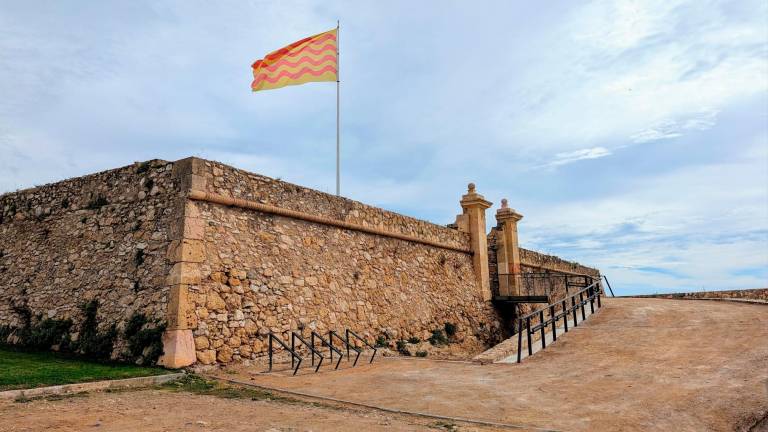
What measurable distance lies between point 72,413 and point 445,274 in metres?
10.6

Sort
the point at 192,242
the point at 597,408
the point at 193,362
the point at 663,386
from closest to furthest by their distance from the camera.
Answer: the point at 597,408 → the point at 663,386 → the point at 193,362 → the point at 192,242

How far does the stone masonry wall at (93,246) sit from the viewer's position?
8547 millimetres

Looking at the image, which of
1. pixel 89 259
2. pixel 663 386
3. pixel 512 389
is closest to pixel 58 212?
pixel 89 259

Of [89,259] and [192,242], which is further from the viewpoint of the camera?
[89,259]

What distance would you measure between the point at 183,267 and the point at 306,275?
2.69m

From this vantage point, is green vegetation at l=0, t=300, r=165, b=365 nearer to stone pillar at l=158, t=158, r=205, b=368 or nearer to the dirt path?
stone pillar at l=158, t=158, r=205, b=368

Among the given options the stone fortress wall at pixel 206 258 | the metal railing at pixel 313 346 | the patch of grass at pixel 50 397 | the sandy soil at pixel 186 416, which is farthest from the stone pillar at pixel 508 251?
the patch of grass at pixel 50 397

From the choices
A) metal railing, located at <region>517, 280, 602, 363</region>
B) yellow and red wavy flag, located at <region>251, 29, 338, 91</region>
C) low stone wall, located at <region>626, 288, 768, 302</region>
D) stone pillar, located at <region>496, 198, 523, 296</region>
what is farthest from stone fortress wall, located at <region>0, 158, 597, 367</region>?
low stone wall, located at <region>626, 288, 768, 302</region>

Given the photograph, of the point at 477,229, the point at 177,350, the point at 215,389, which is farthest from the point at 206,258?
the point at 477,229

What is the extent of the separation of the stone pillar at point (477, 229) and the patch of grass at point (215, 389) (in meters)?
10.1

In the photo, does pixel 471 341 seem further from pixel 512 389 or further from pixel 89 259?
pixel 89 259

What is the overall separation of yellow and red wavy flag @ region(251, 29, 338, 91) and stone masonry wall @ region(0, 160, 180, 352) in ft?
14.5

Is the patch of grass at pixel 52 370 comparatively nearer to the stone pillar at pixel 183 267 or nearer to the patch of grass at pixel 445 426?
the stone pillar at pixel 183 267

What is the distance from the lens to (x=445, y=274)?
1461 cm
